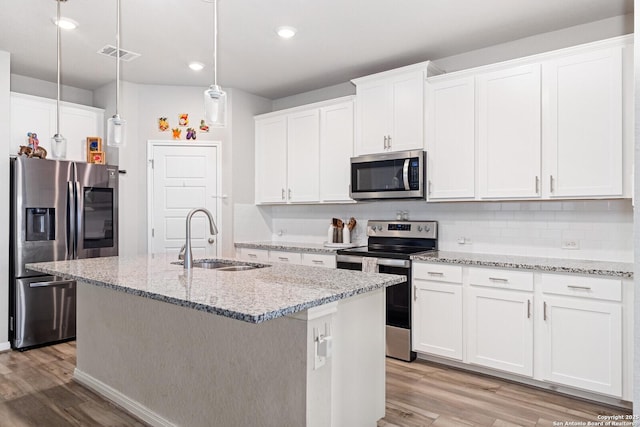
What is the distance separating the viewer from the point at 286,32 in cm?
334

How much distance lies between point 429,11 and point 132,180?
11.2 ft

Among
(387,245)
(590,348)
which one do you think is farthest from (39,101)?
(590,348)

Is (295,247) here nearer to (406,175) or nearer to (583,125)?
(406,175)

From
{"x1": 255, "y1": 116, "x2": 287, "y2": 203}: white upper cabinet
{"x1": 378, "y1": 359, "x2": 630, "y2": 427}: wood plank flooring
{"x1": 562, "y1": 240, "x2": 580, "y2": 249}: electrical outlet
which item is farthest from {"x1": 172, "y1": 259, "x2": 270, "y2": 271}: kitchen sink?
{"x1": 562, "y1": 240, "x2": 580, "y2": 249}: electrical outlet

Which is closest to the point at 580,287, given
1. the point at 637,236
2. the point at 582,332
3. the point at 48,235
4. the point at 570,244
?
the point at 582,332

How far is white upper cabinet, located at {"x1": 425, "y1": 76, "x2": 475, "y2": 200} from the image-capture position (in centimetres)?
342

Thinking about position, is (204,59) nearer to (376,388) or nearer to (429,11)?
(429,11)

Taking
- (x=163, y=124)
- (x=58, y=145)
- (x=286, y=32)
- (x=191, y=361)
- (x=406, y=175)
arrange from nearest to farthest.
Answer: (x=191, y=361) → (x=58, y=145) → (x=286, y=32) → (x=406, y=175) → (x=163, y=124)

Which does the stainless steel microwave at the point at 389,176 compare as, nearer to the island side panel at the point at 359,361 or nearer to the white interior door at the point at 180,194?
the island side panel at the point at 359,361

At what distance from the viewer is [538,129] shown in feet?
10.2

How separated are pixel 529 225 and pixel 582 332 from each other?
957 mm

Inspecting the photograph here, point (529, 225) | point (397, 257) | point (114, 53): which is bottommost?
point (397, 257)

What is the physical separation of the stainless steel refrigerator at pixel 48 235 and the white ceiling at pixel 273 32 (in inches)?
41.4

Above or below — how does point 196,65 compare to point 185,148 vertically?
above
